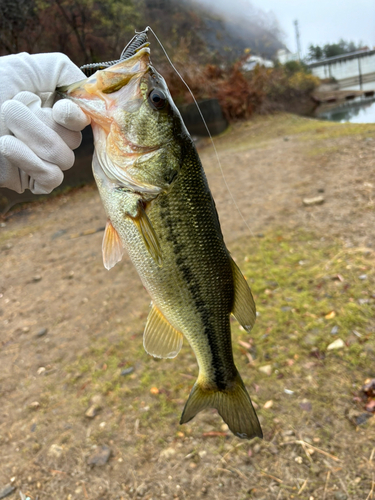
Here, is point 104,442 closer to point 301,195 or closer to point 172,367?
point 172,367

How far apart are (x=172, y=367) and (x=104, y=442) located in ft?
2.63

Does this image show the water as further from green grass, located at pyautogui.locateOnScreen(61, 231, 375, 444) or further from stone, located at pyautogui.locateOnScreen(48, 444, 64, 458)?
stone, located at pyautogui.locateOnScreen(48, 444, 64, 458)

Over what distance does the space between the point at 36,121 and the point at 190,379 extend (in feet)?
7.44

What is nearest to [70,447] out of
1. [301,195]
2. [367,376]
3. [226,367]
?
[226,367]

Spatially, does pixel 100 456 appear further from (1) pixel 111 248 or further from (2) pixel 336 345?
(2) pixel 336 345

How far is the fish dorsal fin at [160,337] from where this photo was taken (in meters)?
1.71

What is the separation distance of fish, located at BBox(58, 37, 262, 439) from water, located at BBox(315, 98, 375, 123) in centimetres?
1456

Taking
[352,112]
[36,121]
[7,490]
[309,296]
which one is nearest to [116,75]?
[36,121]

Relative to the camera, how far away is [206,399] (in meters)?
1.76

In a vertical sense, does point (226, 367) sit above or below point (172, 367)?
above

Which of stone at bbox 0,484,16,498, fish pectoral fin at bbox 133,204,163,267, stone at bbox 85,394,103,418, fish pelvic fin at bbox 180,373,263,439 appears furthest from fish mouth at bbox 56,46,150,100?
stone at bbox 0,484,16,498

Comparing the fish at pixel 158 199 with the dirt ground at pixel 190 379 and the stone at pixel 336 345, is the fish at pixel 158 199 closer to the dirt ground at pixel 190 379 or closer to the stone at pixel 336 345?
the dirt ground at pixel 190 379

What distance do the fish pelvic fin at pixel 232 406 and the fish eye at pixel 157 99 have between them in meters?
1.28

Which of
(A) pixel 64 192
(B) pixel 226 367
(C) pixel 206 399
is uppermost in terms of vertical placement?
(B) pixel 226 367
